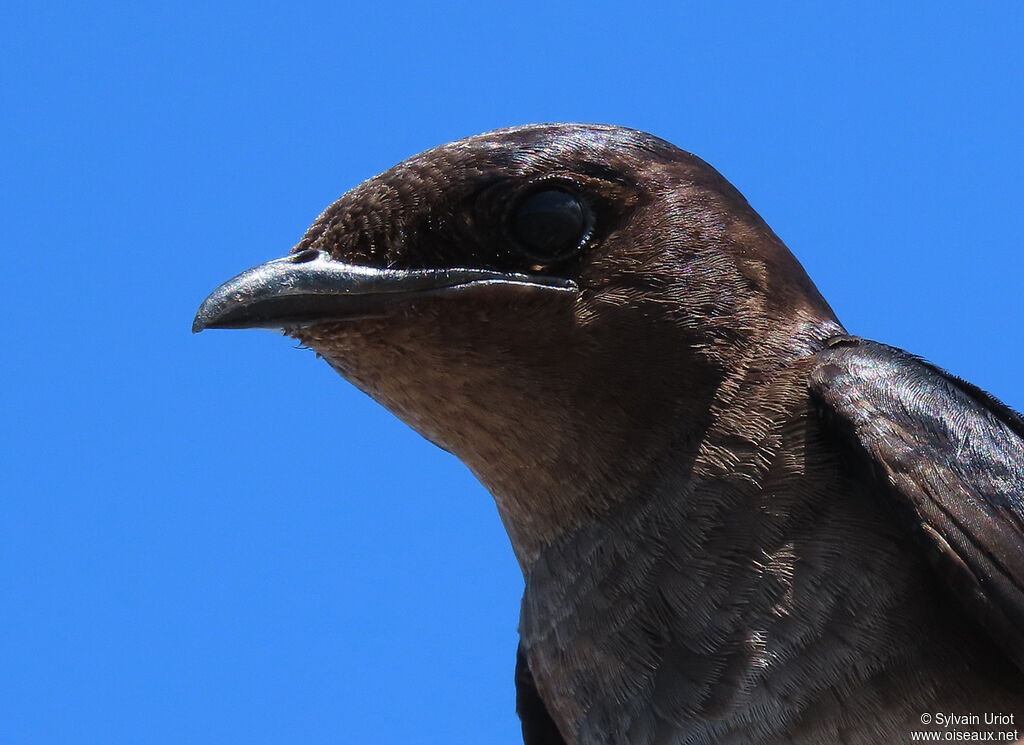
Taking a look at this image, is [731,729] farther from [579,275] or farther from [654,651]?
[579,275]

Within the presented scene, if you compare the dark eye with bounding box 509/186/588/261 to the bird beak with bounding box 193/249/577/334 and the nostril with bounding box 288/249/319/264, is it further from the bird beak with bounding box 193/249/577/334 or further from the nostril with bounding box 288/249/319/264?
the nostril with bounding box 288/249/319/264

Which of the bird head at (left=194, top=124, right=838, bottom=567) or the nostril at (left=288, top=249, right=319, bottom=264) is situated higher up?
the nostril at (left=288, top=249, right=319, bottom=264)

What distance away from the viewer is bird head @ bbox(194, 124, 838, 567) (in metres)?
3.02

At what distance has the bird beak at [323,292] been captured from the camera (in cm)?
300

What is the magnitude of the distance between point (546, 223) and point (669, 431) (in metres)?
0.59

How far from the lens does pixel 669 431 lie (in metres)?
3.09

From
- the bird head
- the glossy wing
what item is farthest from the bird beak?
the glossy wing

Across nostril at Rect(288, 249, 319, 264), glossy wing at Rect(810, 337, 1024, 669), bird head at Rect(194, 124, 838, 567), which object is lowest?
glossy wing at Rect(810, 337, 1024, 669)

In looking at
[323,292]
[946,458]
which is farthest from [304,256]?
[946,458]

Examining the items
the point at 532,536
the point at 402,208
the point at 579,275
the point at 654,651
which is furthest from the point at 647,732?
the point at 402,208

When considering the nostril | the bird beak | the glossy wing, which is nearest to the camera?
the glossy wing

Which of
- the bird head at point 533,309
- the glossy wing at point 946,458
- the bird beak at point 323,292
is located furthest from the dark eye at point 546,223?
the glossy wing at point 946,458

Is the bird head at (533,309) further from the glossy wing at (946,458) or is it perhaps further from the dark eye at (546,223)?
the glossy wing at (946,458)

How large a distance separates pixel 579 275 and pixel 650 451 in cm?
46
